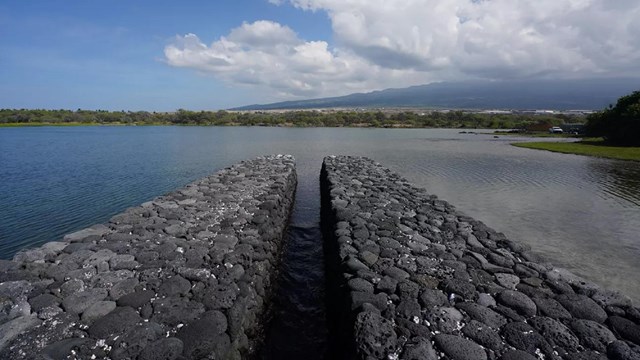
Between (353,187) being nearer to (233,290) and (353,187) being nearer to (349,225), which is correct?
(349,225)

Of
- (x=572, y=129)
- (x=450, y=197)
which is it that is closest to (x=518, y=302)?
(x=450, y=197)

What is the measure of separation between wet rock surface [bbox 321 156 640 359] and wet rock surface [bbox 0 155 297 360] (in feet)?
5.21

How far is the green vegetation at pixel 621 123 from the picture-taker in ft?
115

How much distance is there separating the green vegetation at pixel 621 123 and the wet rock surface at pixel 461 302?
1526 inches

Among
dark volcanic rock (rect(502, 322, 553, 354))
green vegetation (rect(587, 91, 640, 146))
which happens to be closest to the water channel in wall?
dark volcanic rock (rect(502, 322, 553, 354))

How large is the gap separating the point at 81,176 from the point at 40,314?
16686 mm

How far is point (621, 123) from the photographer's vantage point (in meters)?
36.4

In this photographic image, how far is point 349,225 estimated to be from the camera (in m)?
8.00

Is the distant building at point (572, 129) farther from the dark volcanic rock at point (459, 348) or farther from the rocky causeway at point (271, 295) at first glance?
the dark volcanic rock at point (459, 348)

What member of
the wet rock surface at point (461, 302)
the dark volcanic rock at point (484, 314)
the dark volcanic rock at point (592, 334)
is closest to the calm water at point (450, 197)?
the wet rock surface at point (461, 302)

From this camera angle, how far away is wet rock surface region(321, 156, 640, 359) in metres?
4.07

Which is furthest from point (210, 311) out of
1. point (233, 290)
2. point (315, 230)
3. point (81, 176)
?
point (81, 176)

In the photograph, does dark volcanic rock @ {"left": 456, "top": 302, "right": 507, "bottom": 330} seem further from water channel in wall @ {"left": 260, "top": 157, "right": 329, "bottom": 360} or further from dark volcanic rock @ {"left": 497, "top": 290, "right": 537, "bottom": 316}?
water channel in wall @ {"left": 260, "top": 157, "right": 329, "bottom": 360}

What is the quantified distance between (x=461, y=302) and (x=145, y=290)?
14.4ft
